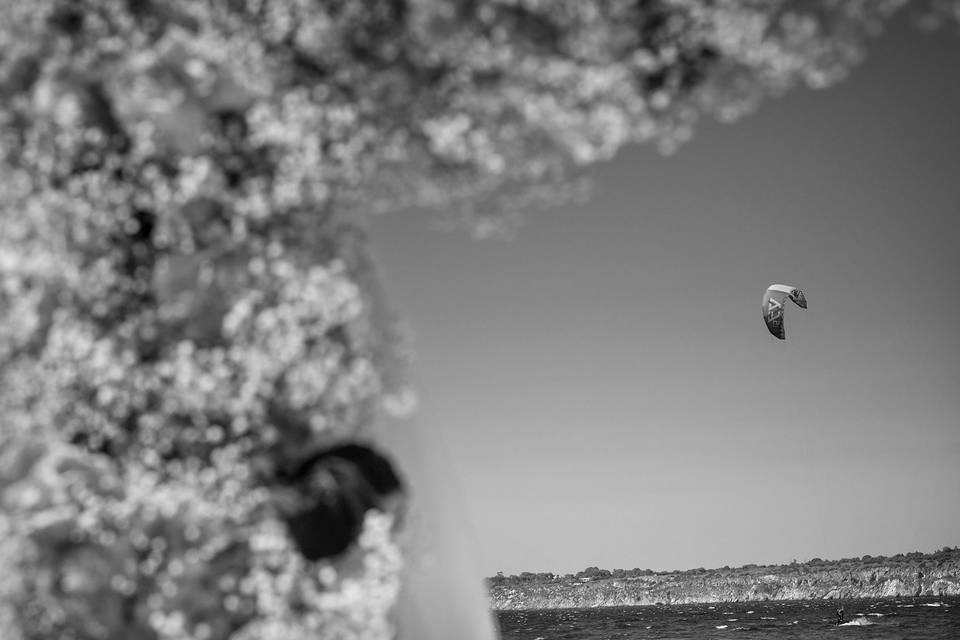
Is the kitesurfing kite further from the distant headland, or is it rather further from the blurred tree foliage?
the distant headland

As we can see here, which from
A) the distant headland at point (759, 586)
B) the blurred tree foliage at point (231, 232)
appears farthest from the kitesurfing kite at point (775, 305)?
the distant headland at point (759, 586)

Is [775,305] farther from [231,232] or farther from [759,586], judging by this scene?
[759,586]

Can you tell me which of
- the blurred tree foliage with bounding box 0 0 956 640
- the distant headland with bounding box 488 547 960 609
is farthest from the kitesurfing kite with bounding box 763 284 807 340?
the distant headland with bounding box 488 547 960 609

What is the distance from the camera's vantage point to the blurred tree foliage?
2414 millimetres

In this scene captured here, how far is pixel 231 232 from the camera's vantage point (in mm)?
2598

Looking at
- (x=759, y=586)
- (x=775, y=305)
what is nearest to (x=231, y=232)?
(x=775, y=305)

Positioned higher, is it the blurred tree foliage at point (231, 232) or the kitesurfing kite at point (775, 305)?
the kitesurfing kite at point (775, 305)

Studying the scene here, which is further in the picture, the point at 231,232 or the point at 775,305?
the point at 775,305

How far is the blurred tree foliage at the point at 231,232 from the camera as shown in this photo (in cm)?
241

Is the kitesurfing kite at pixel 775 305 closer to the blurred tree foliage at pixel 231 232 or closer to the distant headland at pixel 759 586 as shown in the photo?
the blurred tree foliage at pixel 231 232

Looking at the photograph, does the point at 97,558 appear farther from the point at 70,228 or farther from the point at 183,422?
the point at 70,228

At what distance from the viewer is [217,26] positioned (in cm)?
266

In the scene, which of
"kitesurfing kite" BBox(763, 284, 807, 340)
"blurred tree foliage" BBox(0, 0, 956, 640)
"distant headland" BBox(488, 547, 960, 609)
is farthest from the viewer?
"distant headland" BBox(488, 547, 960, 609)

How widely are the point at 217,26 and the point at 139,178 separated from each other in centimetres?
54
